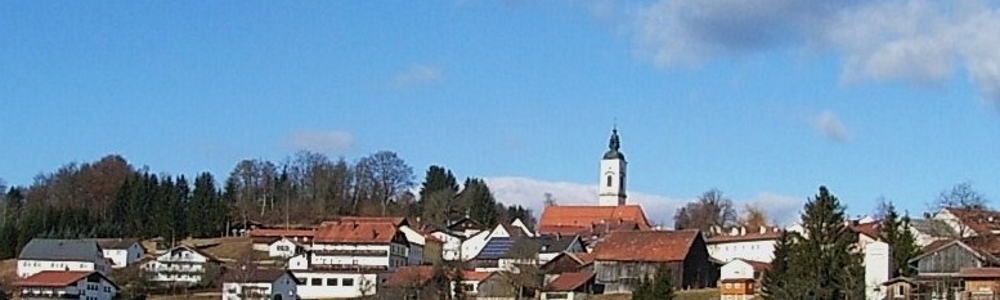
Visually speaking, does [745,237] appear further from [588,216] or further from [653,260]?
[588,216]

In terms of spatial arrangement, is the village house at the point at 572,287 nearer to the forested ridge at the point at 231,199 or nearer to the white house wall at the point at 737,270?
the white house wall at the point at 737,270

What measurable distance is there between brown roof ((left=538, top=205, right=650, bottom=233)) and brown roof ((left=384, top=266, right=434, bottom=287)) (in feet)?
144

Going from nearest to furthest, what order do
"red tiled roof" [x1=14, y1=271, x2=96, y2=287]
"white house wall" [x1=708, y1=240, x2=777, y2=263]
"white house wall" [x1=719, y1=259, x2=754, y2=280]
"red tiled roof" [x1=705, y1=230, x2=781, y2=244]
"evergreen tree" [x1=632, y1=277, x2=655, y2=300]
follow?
"evergreen tree" [x1=632, y1=277, x2=655, y2=300]
"white house wall" [x1=719, y1=259, x2=754, y2=280]
"red tiled roof" [x1=14, y1=271, x2=96, y2=287]
"white house wall" [x1=708, y1=240, x2=777, y2=263]
"red tiled roof" [x1=705, y1=230, x2=781, y2=244]

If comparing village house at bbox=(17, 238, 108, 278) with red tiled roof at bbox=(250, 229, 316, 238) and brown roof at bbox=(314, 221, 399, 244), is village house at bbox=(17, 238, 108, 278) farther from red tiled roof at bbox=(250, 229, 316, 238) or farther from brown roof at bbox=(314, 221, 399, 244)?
brown roof at bbox=(314, 221, 399, 244)

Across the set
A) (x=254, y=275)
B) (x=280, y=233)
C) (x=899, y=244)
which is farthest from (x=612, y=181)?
(x=899, y=244)

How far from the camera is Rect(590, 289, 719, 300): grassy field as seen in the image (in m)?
76.0

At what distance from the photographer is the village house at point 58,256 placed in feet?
358

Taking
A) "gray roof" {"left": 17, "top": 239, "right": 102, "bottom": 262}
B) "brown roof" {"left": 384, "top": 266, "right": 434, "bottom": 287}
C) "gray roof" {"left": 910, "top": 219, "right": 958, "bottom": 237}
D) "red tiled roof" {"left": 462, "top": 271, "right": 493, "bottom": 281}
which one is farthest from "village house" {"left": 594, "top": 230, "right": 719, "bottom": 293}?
"gray roof" {"left": 17, "top": 239, "right": 102, "bottom": 262}

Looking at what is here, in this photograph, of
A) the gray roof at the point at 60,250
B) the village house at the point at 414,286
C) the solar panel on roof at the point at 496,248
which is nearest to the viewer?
the village house at the point at 414,286

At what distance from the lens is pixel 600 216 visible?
451 ft

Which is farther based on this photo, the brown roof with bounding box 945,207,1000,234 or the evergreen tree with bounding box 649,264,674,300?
the brown roof with bounding box 945,207,1000,234

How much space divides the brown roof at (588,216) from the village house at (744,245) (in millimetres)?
23878

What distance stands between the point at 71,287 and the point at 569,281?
33272 mm

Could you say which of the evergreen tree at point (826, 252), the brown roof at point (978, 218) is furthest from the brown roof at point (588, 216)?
the evergreen tree at point (826, 252)
